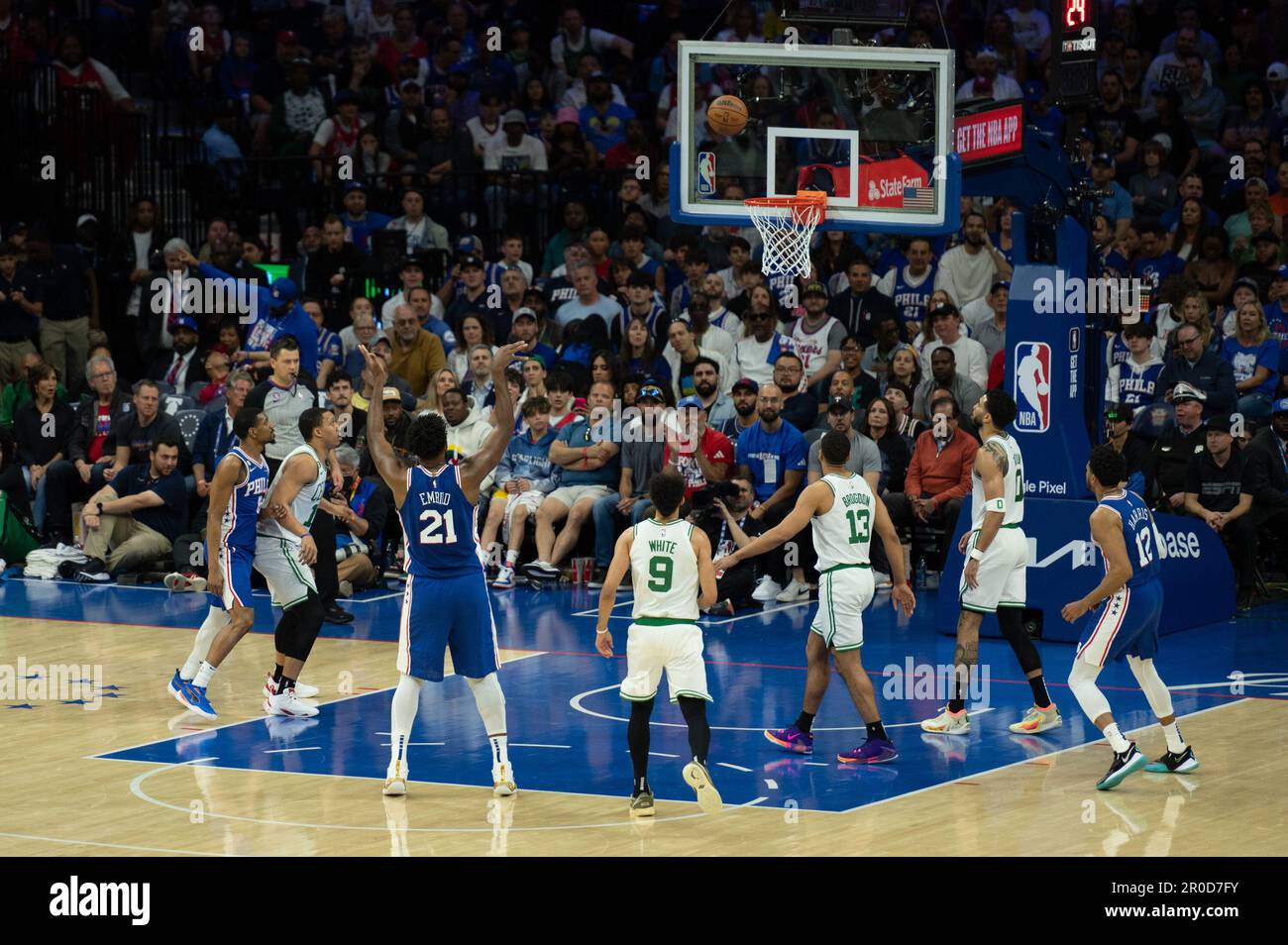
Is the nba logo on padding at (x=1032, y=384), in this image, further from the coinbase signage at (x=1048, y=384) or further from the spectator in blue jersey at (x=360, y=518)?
the spectator in blue jersey at (x=360, y=518)

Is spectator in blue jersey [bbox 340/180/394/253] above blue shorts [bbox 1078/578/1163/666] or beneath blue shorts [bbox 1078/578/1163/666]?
above

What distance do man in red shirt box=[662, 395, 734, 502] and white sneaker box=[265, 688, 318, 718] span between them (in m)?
5.25

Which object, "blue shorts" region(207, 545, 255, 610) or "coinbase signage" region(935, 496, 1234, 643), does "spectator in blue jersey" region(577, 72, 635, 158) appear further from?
"blue shorts" region(207, 545, 255, 610)

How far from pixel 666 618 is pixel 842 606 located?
156 centimetres

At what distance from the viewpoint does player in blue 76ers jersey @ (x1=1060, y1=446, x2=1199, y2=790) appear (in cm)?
1039

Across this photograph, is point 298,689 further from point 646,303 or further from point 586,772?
point 646,303

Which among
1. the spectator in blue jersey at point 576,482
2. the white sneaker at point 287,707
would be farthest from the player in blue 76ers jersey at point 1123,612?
the spectator in blue jersey at point 576,482

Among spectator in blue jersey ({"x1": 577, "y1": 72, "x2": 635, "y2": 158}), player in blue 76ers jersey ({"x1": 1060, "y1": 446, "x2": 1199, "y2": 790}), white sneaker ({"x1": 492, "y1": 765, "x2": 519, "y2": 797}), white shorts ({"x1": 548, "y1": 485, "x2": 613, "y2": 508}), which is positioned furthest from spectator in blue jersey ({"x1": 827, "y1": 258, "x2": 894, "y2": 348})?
white sneaker ({"x1": 492, "y1": 765, "x2": 519, "y2": 797})

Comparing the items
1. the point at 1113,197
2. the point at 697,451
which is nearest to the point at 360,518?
the point at 697,451

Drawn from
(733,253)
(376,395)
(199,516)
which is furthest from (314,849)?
(733,253)

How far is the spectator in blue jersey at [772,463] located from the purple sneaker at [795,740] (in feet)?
17.3

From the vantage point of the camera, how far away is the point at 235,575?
40.6 feet

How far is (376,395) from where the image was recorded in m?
10.3

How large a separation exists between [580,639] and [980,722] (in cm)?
389
